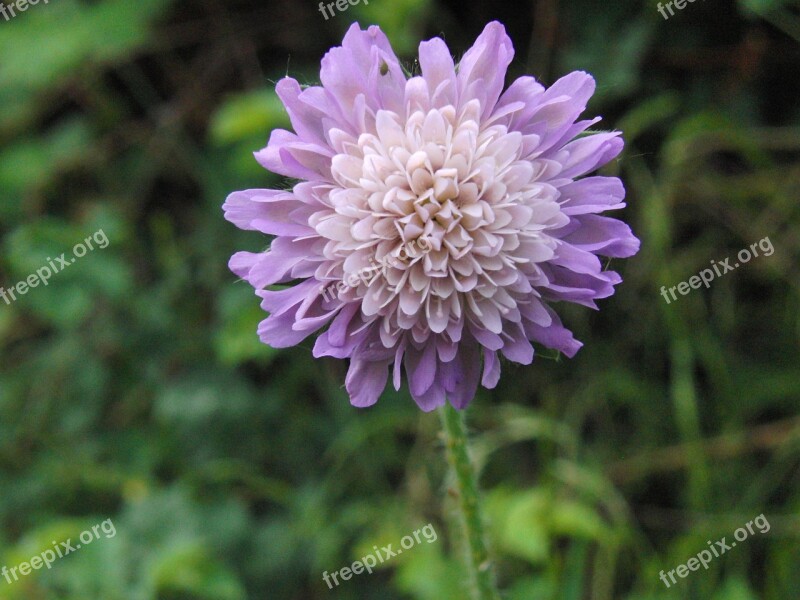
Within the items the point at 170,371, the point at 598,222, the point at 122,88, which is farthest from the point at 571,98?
the point at 122,88

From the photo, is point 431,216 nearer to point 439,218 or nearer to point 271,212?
point 439,218

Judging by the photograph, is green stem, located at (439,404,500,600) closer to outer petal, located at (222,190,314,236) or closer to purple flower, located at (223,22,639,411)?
purple flower, located at (223,22,639,411)

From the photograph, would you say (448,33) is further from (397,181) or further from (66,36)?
(397,181)

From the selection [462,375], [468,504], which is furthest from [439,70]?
[468,504]

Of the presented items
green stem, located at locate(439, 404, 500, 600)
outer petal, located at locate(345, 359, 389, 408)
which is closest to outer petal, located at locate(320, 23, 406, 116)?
outer petal, located at locate(345, 359, 389, 408)

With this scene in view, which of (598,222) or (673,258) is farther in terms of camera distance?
(673,258)

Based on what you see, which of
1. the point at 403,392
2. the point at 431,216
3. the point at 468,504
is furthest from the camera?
the point at 403,392
